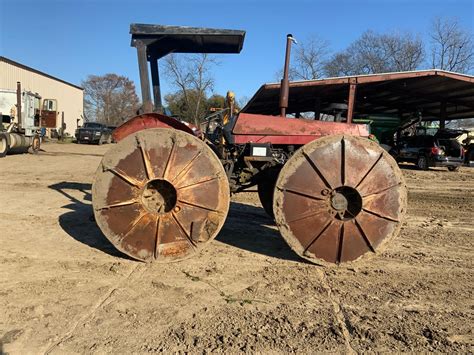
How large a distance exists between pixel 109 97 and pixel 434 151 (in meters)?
68.1

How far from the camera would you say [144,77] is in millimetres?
5617

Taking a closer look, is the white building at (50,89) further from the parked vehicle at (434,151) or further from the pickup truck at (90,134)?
the parked vehicle at (434,151)

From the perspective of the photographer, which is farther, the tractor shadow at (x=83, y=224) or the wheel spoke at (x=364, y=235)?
the tractor shadow at (x=83, y=224)

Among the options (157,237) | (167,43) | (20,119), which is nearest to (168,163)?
(157,237)

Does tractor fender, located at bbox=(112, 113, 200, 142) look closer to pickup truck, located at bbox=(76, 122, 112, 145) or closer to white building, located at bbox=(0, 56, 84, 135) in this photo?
white building, located at bbox=(0, 56, 84, 135)

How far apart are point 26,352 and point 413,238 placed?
557cm

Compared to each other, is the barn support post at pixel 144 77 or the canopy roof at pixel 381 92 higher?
the canopy roof at pixel 381 92

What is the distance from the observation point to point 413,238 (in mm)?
6637

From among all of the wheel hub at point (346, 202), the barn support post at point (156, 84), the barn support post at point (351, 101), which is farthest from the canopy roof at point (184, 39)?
the wheel hub at point (346, 202)

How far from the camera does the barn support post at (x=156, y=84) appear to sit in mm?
6488

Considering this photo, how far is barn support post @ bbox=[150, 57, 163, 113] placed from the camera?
6.49 metres

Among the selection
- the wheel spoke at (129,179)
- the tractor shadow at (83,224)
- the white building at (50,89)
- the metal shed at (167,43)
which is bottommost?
the tractor shadow at (83,224)

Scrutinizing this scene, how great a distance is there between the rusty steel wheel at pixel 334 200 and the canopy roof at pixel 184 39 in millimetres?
2134

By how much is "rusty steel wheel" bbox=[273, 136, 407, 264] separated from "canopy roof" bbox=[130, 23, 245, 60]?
84.0 inches
